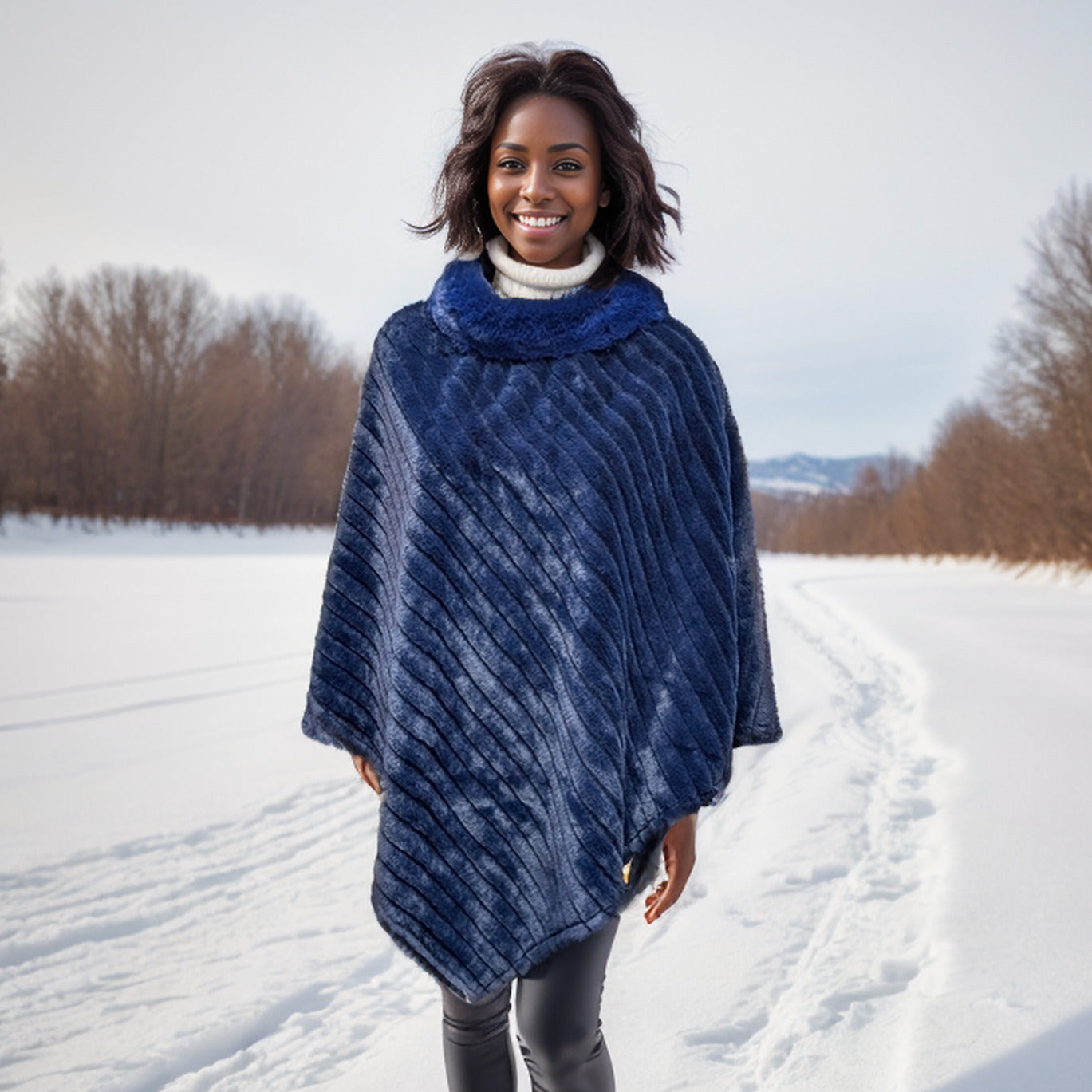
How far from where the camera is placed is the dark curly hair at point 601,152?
1568 mm

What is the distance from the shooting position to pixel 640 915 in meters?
3.13

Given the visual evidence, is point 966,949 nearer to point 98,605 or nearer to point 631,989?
point 631,989

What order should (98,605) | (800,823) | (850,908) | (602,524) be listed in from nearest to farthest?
1. (602,524)
2. (850,908)
3. (800,823)
4. (98,605)

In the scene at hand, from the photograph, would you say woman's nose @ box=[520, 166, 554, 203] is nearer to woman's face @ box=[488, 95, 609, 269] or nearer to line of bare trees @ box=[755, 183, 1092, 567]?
woman's face @ box=[488, 95, 609, 269]

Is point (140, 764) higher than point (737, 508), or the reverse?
point (737, 508)

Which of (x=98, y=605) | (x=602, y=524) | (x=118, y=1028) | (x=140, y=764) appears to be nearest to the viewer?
(x=602, y=524)

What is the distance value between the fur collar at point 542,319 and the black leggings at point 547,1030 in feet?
2.93

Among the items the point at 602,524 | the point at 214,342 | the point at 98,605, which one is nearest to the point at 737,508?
the point at 602,524

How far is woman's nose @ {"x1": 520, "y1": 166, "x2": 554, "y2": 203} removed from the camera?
1.53 m

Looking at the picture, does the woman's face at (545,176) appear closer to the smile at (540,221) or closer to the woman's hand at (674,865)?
the smile at (540,221)

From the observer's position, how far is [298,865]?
338cm

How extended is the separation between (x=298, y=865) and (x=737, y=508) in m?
2.48

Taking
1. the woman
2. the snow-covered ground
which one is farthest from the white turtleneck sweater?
the snow-covered ground

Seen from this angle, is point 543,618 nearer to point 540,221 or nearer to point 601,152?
point 540,221
